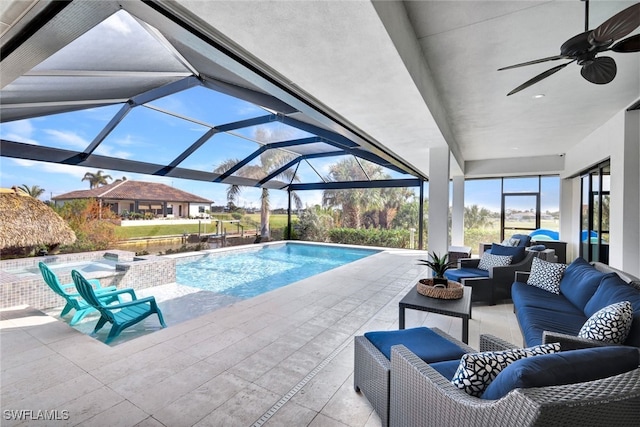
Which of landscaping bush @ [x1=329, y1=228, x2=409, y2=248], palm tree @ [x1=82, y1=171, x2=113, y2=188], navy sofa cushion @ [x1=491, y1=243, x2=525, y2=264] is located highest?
palm tree @ [x1=82, y1=171, x2=113, y2=188]

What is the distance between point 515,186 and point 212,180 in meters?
10.3

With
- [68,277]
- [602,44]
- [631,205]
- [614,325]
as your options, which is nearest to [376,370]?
[614,325]

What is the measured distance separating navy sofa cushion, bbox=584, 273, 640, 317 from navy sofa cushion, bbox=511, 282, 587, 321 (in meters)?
0.20

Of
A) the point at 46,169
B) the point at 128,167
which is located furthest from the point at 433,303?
the point at 46,169

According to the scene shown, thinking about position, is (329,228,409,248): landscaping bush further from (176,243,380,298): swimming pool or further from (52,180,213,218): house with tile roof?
(52,180,213,218): house with tile roof

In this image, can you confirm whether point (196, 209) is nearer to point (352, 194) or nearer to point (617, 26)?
point (352, 194)

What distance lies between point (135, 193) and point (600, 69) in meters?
10.8

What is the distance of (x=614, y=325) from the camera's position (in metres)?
1.87

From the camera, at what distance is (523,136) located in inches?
248

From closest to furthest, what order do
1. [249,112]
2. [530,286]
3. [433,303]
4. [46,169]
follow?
[433,303], [530,286], [249,112], [46,169]

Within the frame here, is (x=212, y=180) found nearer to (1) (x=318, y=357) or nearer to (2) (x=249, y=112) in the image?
(2) (x=249, y=112)

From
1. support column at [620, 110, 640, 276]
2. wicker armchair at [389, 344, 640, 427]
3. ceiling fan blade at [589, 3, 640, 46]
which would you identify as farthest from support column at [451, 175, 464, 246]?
wicker armchair at [389, 344, 640, 427]

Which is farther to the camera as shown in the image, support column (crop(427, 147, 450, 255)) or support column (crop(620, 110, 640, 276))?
support column (crop(427, 147, 450, 255))

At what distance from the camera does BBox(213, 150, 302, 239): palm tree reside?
1070 centimetres
